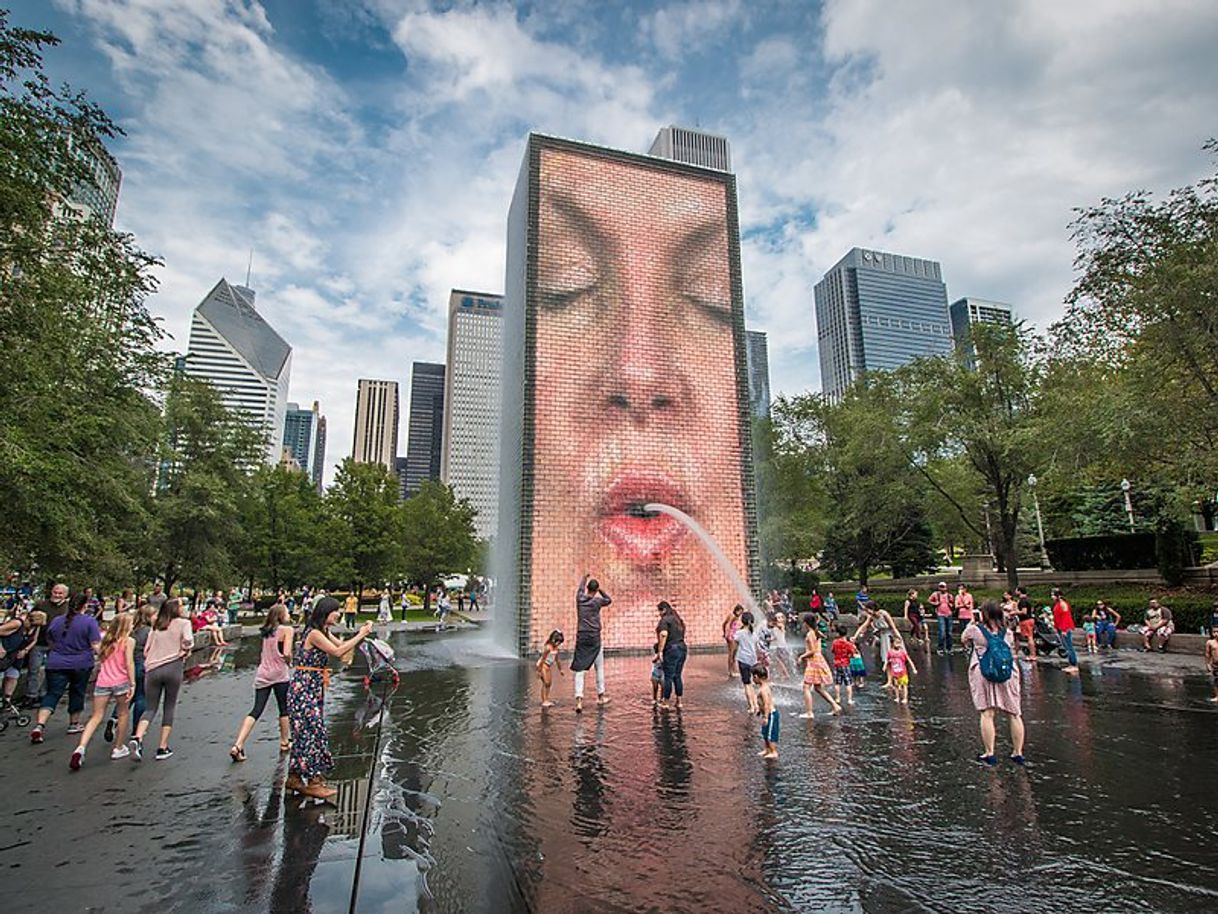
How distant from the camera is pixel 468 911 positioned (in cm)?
382

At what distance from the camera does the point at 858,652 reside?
428 inches

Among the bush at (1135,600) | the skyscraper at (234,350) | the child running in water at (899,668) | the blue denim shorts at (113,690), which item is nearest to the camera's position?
the blue denim shorts at (113,690)

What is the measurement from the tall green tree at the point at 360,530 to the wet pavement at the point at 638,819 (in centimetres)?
3036

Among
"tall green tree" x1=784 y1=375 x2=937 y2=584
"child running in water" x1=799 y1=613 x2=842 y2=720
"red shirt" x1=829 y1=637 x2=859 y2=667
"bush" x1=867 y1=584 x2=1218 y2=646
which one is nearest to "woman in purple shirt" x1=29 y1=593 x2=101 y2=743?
"child running in water" x1=799 y1=613 x2=842 y2=720

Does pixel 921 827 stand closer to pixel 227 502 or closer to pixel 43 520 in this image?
pixel 43 520

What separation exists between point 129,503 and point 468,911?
1583cm

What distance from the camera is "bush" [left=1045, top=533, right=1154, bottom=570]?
24984 mm

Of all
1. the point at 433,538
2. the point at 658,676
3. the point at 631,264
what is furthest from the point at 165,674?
the point at 433,538

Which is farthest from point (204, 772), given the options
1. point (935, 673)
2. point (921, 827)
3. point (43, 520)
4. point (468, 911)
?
point (935, 673)

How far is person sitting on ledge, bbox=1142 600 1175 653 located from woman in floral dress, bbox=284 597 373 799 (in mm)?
19068

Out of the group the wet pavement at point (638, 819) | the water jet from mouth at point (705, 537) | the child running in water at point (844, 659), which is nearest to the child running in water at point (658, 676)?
the wet pavement at point (638, 819)

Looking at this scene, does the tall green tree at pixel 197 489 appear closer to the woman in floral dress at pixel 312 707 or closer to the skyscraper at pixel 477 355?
the skyscraper at pixel 477 355

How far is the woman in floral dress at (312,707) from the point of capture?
5.70m

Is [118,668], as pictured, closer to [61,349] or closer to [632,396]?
[61,349]
